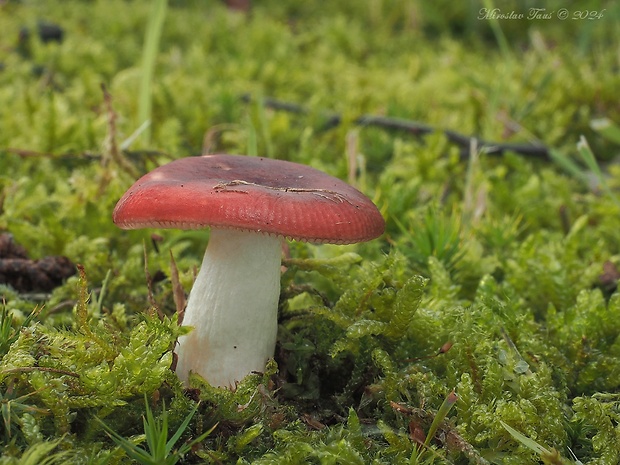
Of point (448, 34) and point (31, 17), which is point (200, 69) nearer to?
point (31, 17)

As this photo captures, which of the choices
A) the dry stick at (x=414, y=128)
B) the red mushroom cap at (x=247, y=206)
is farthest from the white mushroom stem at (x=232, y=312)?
the dry stick at (x=414, y=128)

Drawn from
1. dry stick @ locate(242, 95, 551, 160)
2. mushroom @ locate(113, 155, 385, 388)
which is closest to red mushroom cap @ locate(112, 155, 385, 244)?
mushroom @ locate(113, 155, 385, 388)

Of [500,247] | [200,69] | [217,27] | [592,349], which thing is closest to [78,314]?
[592,349]

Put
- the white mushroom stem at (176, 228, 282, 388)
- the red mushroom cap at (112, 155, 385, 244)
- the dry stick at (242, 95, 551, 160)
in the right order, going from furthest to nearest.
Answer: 1. the dry stick at (242, 95, 551, 160)
2. the white mushroom stem at (176, 228, 282, 388)
3. the red mushroom cap at (112, 155, 385, 244)

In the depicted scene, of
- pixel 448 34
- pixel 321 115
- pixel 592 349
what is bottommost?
pixel 592 349

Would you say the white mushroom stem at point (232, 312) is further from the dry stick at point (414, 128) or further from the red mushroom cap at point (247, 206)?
the dry stick at point (414, 128)

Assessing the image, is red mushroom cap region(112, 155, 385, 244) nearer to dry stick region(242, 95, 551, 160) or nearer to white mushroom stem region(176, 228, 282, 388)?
white mushroom stem region(176, 228, 282, 388)

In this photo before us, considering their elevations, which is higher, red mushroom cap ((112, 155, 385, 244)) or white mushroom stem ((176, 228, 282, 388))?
red mushroom cap ((112, 155, 385, 244))

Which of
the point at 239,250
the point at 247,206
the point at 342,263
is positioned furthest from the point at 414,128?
the point at 247,206
